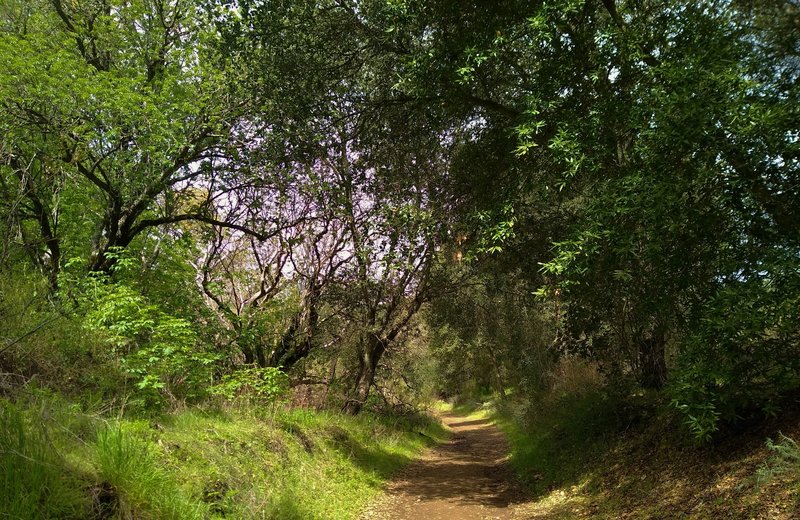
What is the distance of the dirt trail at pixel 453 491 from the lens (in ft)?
29.4

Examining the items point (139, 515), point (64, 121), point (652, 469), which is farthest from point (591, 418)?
point (64, 121)

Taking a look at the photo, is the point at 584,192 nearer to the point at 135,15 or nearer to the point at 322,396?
the point at 322,396

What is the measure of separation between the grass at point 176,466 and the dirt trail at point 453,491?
24.8 inches

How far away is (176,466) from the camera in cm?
559

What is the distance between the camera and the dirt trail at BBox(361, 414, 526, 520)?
8969 mm


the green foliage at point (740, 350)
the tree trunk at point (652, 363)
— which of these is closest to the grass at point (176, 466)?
the green foliage at point (740, 350)

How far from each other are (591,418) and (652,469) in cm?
379

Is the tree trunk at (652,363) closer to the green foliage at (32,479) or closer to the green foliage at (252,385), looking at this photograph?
the green foliage at (252,385)

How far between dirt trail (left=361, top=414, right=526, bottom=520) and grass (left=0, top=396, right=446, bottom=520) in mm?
631

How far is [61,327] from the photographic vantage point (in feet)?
22.3

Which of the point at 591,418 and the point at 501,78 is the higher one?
the point at 501,78

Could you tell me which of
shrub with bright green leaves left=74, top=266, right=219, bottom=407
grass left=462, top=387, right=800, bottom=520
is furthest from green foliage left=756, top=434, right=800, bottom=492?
shrub with bright green leaves left=74, top=266, right=219, bottom=407

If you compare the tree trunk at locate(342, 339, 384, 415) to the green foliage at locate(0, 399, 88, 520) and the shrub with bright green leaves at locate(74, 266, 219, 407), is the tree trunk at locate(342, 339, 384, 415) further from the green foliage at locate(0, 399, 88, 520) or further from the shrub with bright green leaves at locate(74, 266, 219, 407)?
the green foliage at locate(0, 399, 88, 520)

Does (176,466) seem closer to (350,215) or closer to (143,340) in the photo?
(143,340)
